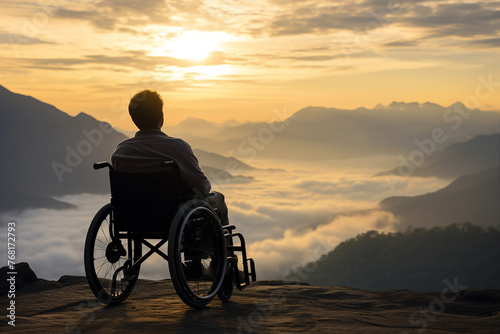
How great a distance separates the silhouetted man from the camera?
3793 millimetres

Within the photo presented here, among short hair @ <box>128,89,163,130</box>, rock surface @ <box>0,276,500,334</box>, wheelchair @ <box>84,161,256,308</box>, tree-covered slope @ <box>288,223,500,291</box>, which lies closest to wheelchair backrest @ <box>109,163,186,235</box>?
wheelchair @ <box>84,161,256,308</box>

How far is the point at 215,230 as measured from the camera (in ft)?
12.9

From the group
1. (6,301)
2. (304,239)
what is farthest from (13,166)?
(6,301)

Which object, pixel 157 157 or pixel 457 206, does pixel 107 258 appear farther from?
pixel 457 206

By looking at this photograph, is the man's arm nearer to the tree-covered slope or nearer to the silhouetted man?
the silhouetted man

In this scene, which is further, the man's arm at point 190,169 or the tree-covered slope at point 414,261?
the tree-covered slope at point 414,261

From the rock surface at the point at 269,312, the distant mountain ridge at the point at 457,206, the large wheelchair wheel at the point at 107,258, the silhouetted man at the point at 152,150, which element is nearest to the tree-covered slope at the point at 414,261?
the distant mountain ridge at the point at 457,206

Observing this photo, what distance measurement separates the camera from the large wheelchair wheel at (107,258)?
155 inches

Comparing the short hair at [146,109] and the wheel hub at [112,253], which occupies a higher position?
the short hair at [146,109]

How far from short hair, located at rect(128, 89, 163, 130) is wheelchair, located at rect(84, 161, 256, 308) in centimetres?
39

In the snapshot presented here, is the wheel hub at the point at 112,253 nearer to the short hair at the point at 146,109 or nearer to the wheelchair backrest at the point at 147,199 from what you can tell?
the wheelchair backrest at the point at 147,199

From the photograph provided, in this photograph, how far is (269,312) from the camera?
12.8 ft

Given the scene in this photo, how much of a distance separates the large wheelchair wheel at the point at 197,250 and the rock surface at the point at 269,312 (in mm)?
141

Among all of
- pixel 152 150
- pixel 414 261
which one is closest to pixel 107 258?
pixel 152 150
